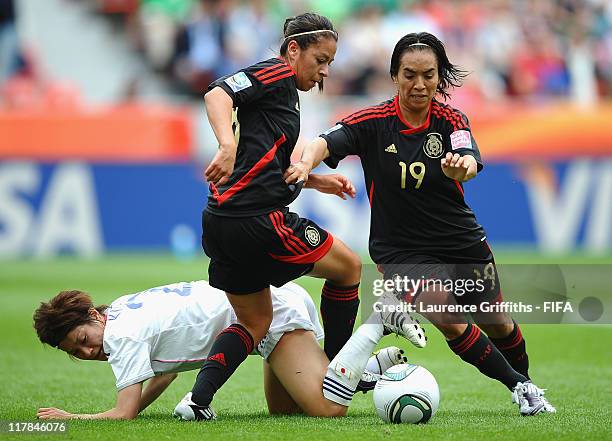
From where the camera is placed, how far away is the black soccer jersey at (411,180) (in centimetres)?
552

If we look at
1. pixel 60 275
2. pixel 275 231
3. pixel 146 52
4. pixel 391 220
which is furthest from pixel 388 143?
pixel 146 52

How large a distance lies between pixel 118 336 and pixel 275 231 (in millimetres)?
941

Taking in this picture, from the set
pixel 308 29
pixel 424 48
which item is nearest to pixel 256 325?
pixel 308 29

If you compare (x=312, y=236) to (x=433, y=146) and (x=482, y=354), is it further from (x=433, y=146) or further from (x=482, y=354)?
(x=482, y=354)

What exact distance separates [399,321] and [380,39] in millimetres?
14065

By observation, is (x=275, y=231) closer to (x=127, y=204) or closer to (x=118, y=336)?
(x=118, y=336)

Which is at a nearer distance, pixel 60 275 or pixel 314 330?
pixel 314 330

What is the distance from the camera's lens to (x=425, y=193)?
553 cm

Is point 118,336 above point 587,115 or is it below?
below

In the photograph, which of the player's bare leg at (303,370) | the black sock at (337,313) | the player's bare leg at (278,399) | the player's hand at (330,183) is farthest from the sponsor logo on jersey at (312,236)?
Result: the player's bare leg at (278,399)

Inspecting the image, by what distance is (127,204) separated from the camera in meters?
15.4

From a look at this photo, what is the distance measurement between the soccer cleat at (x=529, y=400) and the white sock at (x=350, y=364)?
78 centimetres

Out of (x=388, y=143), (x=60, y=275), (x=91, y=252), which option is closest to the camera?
(x=388, y=143)

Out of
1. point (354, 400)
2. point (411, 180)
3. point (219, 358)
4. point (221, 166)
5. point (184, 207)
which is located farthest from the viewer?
point (184, 207)
